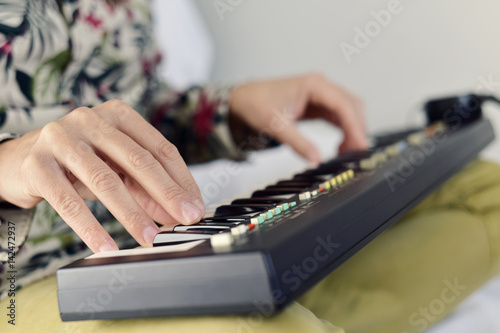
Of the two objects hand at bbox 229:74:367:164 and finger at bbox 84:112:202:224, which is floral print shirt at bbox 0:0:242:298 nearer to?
hand at bbox 229:74:367:164

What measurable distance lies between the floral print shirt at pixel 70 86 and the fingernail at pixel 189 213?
8.6 inches

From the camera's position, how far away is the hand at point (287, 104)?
2.76 feet

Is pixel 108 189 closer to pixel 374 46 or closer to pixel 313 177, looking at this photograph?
pixel 313 177

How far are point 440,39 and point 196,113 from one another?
672 mm

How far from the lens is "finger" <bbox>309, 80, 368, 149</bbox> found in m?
0.86

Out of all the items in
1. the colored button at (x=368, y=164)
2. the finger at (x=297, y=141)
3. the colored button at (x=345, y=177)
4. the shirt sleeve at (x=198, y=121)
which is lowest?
the shirt sleeve at (x=198, y=121)

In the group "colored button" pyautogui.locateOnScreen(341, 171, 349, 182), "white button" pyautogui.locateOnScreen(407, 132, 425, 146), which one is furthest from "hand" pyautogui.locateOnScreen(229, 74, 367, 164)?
"colored button" pyautogui.locateOnScreen(341, 171, 349, 182)

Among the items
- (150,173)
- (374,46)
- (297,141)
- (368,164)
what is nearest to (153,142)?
(150,173)

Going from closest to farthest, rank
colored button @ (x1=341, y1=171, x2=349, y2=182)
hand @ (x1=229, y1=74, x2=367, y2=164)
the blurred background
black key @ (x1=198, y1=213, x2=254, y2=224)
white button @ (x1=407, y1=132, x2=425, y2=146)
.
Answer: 1. black key @ (x1=198, y1=213, x2=254, y2=224)
2. colored button @ (x1=341, y1=171, x2=349, y2=182)
3. white button @ (x1=407, y1=132, x2=425, y2=146)
4. hand @ (x1=229, y1=74, x2=367, y2=164)
5. the blurred background

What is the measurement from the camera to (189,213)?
0.38 m

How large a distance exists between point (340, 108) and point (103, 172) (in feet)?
1.87

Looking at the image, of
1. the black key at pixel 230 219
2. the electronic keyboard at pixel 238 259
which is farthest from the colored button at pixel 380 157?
the black key at pixel 230 219

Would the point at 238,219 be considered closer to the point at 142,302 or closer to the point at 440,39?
the point at 142,302

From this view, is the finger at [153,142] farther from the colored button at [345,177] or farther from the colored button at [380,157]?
the colored button at [380,157]
